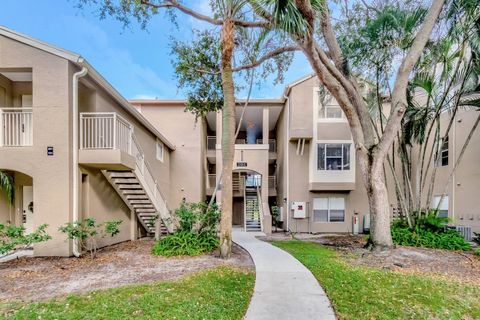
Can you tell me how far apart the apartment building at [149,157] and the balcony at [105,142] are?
4 cm

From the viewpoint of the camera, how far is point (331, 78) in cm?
888

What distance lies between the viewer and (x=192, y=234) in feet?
31.2

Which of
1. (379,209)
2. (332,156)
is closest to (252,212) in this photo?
(332,156)

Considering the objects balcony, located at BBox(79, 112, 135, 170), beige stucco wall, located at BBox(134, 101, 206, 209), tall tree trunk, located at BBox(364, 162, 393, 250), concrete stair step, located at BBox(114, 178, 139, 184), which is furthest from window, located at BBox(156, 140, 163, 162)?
tall tree trunk, located at BBox(364, 162, 393, 250)

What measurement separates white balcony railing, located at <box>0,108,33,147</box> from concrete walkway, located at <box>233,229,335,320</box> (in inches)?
341

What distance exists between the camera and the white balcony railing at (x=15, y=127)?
28.4ft

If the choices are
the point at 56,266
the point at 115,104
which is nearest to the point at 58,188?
the point at 56,266

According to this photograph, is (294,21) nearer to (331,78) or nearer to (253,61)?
(331,78)

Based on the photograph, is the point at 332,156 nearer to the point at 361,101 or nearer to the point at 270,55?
the point at 361,101

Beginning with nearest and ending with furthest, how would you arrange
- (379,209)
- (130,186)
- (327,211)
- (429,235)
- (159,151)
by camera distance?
(379,209)
(429,235)
(130,186)
(159,151)
(327,211)

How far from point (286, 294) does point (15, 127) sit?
9.85m

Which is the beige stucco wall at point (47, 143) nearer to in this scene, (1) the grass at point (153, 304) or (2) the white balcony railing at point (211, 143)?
(1) the grass at point (153, 304)

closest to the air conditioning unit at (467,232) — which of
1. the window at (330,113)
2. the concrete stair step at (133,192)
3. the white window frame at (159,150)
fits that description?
the window at (330,113)

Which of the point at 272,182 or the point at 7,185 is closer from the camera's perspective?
the point at 7,185
